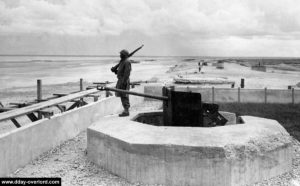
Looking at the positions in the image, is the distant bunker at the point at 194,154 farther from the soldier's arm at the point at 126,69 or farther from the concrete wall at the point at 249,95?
the concrete wall at the point at 249,95

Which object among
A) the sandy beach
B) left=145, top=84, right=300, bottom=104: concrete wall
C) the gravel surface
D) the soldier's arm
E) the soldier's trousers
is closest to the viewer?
the gravel surface

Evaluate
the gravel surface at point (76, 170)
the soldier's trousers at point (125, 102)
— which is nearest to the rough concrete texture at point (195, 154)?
the gravel surface at point (76, 170)

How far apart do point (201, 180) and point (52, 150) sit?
3863mm

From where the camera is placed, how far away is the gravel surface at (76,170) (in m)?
5.93

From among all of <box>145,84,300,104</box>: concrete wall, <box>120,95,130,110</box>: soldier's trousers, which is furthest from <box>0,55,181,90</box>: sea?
<box>120,95,130,110</box>: soldier's trousers

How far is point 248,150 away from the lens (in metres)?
5.75

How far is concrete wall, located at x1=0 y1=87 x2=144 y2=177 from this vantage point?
620cm

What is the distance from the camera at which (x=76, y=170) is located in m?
6.59

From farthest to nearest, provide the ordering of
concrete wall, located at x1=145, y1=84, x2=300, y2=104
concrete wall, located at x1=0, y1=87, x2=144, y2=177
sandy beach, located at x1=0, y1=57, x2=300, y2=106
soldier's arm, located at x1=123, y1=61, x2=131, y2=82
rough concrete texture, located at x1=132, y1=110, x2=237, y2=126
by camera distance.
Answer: sandy beach, located at x1=0, y1=57, x2=300, y2=106 → concrete wall, located at x1=145, y1=84, x2=300, y2=104 → rough concrete texture, located at x1=132, y1=110, x2=237, y2=126 → soldier's arm, located at x1=123, y1=61, x2=131, y2=82 → concrete wall, located at x1=0, y1=87, x2=144, y2=177

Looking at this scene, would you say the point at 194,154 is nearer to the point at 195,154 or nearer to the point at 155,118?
the point at 195,154

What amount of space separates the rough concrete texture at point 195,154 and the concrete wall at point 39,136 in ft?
4.95

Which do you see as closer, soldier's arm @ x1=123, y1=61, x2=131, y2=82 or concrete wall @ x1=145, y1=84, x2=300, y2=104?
soldier's arm @ x1=123, y1=61, x2=131, y2=82

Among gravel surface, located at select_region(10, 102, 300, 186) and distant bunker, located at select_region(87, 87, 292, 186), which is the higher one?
distant bunker, located at select_region(87, 87, 292, 186)

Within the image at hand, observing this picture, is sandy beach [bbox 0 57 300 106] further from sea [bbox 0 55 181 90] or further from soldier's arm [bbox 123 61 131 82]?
soldier's arm [bbox 123 61 131 82]
